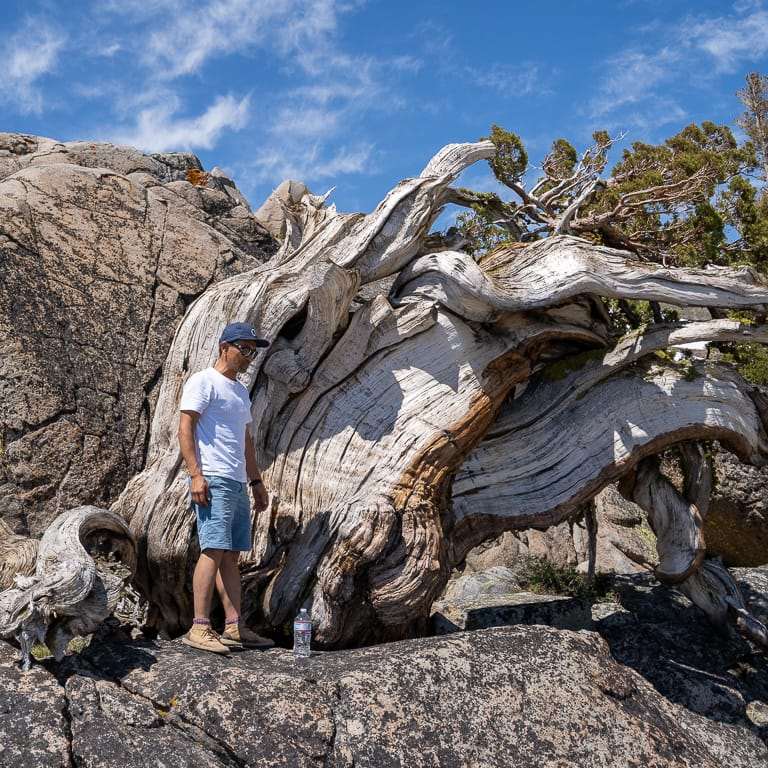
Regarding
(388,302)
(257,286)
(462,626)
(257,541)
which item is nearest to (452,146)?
(388,302)

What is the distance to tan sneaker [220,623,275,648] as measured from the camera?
705cm

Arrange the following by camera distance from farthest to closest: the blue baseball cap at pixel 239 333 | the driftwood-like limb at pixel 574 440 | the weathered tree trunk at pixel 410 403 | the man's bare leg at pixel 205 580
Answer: the driftwood-like limb at pixel 574 440, the weathered tree trunk at pixel 410 403, the blue baseball cap at pixel 239 333, the man's bare leg at pixel 205 580

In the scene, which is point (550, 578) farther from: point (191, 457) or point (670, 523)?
point (191, 457)

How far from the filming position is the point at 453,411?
8680mm

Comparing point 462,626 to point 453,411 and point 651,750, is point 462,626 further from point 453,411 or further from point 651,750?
point 651,750

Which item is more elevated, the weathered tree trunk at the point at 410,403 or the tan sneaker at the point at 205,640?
the weathered tree trunk at the point at 410,403

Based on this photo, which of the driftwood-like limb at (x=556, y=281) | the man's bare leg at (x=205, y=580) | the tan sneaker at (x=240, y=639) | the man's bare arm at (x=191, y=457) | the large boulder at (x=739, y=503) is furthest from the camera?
the large boulder at (x=739, y=503)

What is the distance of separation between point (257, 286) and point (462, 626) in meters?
5.42

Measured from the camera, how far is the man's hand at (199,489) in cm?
681

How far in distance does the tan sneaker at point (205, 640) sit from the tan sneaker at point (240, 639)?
0.41 ft

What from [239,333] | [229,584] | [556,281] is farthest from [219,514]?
[556,281]

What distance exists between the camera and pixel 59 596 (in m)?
6.12

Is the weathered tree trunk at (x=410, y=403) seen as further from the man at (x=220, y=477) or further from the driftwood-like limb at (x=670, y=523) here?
the man at (x=220, y=477)

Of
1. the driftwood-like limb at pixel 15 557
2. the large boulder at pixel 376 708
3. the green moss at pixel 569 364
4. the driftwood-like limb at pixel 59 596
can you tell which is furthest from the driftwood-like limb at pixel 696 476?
the driftwood-like limb at pixel 15 557
